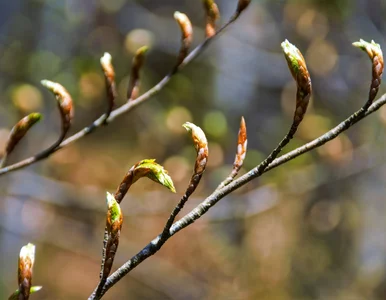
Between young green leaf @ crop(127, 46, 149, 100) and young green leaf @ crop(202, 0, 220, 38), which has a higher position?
young green leaf @ crop(202, 0, 220, 38)

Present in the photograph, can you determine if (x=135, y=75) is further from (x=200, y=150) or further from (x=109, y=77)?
(x=200, y=150)

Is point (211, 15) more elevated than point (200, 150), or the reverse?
point (211, 15)

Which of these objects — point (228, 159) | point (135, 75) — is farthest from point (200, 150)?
point (228, 159)

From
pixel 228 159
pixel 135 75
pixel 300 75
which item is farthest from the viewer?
pixel 228 159

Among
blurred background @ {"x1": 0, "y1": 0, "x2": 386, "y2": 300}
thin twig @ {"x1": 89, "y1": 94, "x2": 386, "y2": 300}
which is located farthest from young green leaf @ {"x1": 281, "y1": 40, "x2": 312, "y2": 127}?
blurred background @ {"x1": 0, "y1": 0, "x2": 386, "y2": 300}

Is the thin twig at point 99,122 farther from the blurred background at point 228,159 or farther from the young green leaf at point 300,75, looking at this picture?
the blurred background at point 228,159

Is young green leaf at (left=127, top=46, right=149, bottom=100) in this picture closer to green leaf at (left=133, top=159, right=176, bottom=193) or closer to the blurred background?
green leaf at (left=133, top=159, right=176, bottom=193)

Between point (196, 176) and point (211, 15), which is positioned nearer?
point (196, 176)

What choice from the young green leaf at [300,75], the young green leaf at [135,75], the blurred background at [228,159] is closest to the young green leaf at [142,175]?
the young green leaf at [300,75]
